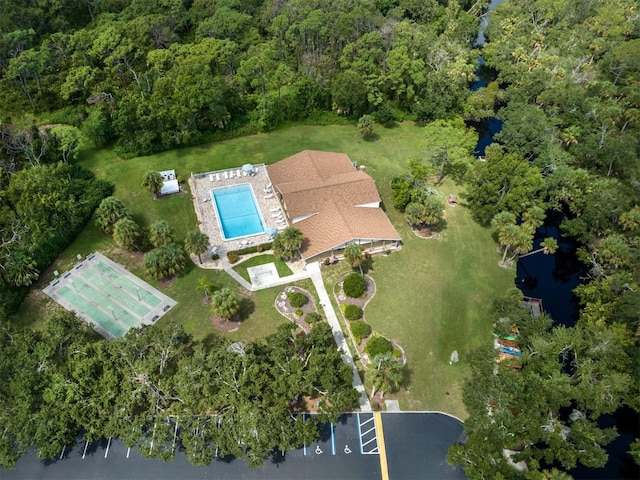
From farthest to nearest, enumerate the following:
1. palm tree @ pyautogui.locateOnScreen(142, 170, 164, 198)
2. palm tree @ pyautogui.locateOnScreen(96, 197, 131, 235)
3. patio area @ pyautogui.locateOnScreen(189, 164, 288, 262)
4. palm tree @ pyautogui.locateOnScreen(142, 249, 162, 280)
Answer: palm tree @ pyautogui.locateOnScreen(142, 170, 164, 198), patio area @ pyautogui.locateOnScreen(189, 164, 288, 262), palm tree @ pyautogui.locateOnScreen(96, 197, 131, 235), palm tree @ pyautogui.locateOnScreen(142, 249, 162, 280)

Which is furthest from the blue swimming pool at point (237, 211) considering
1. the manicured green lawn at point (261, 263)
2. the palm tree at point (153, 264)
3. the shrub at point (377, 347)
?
the shrub at point (377, 347)

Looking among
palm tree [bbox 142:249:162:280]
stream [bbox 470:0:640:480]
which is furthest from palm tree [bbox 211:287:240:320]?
stream [bbox 470:0:640:480]

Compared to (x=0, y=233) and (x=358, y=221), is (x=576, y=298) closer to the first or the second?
(x=358, y=221)

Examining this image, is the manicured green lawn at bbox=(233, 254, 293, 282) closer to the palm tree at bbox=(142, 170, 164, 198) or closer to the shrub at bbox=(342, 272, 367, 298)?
the shrub at bbox=(342, 272, 367, 298)

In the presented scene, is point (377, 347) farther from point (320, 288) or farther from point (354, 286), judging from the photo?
point (320, 288)

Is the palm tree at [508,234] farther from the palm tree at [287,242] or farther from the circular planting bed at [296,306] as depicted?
the palm tree at [287,242]

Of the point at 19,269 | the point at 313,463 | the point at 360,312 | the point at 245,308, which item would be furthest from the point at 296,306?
the point at 19,269
